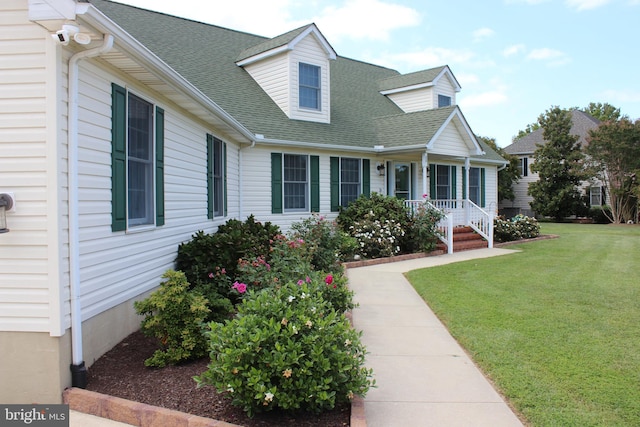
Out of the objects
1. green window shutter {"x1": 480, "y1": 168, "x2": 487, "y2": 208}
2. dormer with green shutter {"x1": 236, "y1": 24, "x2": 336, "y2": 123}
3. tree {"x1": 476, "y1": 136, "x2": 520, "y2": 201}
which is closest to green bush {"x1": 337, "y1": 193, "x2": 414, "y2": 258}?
dormer with green shutter {"x1": 236, "y1": 24, "x2": 336, "y2": 123}

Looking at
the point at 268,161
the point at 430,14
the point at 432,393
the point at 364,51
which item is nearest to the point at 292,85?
the point at 268,161

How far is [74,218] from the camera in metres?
3.88

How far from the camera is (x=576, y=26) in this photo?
15.5 m

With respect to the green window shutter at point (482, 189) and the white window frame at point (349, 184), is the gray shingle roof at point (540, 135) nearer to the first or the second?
the green window shutter at point (482, 189)

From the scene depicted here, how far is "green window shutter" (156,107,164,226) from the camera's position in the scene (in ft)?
19.9

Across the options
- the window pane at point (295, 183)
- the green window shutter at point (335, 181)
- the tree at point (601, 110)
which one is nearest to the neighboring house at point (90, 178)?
the window pane at point (295, 183)

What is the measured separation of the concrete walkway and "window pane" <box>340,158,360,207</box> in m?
6.76

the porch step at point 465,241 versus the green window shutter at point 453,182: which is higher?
the green window shutter at point 453,182

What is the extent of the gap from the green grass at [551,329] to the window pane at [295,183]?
446cm

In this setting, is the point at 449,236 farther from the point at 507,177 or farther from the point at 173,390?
the point at 507,177

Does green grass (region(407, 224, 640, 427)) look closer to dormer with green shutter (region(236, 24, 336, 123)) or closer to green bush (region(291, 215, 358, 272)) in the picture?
green bush (region(291, 215, 358, 272))

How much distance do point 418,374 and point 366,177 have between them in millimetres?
10639

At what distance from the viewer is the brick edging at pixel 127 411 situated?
3.34 metres

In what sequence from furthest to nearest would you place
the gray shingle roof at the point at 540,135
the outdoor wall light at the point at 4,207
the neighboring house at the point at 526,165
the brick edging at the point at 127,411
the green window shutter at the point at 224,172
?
the gray shingle roof at the point at 540,135
the neighboring house at the point at 526,165
the green window shutter at the point at 224,172
the outdoor wall light at the point at 4,207
the brick edging at the point at 127,411
